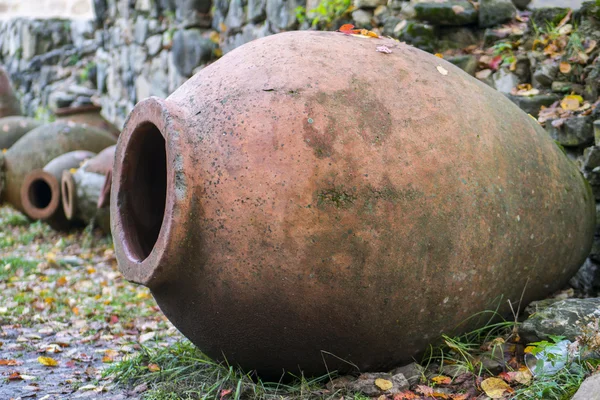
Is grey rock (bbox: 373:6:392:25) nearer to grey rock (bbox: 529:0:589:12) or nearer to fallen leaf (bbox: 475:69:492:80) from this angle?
fallen leaf (bbox: 475:69:492:80)

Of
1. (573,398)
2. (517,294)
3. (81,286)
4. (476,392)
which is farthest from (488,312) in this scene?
(81,286)

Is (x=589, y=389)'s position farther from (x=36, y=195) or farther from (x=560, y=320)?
(x=36, y=195)

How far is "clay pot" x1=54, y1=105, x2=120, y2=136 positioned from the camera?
7.88m

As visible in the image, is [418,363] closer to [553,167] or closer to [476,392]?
[476,392]

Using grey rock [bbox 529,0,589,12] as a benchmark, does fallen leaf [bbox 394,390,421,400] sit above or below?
below

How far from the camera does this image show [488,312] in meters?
2.48

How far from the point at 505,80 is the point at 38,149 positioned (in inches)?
200

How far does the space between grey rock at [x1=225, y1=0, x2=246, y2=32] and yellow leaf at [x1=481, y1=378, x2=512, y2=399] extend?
16.8 ft

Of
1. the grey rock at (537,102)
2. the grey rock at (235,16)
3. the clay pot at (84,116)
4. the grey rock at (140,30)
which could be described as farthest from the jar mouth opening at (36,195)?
the grey rock at (537,102)

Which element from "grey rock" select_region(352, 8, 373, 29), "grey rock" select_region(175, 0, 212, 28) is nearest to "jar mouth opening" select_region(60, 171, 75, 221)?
"grey rock" select_region(175, 0, 212, 28)

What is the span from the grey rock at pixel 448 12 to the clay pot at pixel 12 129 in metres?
5.97

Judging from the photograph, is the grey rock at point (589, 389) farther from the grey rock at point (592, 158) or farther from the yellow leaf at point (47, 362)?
the yellow leaf at point (47, 362)

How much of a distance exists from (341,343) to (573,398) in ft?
2.45

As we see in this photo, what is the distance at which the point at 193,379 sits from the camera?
2.45m
